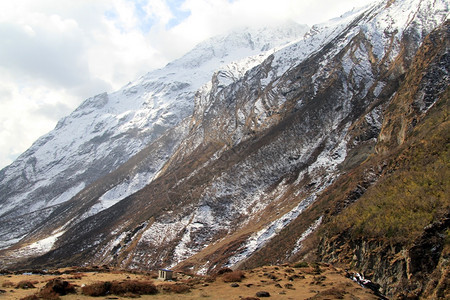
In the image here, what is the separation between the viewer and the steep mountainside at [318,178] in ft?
87.9

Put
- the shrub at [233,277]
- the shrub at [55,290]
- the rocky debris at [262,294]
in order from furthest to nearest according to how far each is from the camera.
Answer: the shrub at [233,277]
the rocky debris at [262,294]
the shrub at [55,290]

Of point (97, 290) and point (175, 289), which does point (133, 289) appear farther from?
point (175, 289)

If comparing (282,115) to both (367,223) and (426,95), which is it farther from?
(367,223)

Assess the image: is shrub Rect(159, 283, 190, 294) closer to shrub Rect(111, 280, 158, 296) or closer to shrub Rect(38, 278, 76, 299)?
shrub Rect(111, 280, 158, 296)

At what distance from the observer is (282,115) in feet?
441

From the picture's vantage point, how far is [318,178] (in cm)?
8344

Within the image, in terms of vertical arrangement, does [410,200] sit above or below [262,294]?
above

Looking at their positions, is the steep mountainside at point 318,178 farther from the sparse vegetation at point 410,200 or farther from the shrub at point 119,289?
the shrub at point 119,289

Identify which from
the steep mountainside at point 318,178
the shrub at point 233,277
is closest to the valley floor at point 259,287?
the shrub at point 233,277

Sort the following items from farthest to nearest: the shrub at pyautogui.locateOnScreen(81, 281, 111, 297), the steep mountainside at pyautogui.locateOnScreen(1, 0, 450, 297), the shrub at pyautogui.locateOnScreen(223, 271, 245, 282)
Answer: the steep mountainside at pyautogui.locateOnScreen(1, 0, 450, 297) → the shrub at pyautogui.locateOnScreen(223, 271, 245, 282) → the shrub at pyautogui.locateOnScreen(81, 281, 111, 297)

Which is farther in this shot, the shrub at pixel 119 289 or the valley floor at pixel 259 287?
the valley floor at pixel 259 287

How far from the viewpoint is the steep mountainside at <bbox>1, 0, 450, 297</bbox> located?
26.8m

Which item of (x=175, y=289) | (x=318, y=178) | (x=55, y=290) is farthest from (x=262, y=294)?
(x=318, y=178)

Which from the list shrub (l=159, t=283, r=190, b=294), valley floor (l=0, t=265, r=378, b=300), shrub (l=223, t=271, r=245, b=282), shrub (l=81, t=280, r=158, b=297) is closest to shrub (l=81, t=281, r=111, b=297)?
shrub (l=81, t=280, r=158, b=297)
